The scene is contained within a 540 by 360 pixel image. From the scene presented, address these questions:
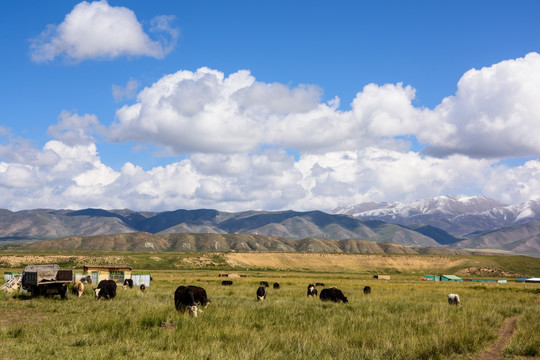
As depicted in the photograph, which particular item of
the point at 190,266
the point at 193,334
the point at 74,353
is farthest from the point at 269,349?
the point at 190,266

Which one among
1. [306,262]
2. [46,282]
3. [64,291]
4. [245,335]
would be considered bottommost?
[306,262]

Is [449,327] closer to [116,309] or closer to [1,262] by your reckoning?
[116,309]

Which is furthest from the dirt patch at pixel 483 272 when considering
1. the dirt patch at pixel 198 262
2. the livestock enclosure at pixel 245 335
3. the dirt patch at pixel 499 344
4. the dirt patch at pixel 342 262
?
the livestock enclosure at pixel 245 335

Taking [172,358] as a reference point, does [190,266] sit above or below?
below

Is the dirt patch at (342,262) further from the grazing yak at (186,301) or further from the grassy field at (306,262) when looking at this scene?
the grazing yak at (186,301)

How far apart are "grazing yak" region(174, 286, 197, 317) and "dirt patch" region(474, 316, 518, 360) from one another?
12.4 meters

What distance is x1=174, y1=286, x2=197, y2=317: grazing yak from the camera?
20.0 m

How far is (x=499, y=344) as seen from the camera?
16.1 m

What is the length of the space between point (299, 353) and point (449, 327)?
27.2ft

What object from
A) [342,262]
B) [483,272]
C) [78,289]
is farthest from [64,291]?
[483,272]

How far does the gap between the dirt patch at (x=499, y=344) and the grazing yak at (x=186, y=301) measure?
1235cm

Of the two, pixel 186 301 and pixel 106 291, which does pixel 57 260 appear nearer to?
pixel 106 291

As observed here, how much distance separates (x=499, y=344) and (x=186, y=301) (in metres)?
13.9

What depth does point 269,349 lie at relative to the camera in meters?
13.9
